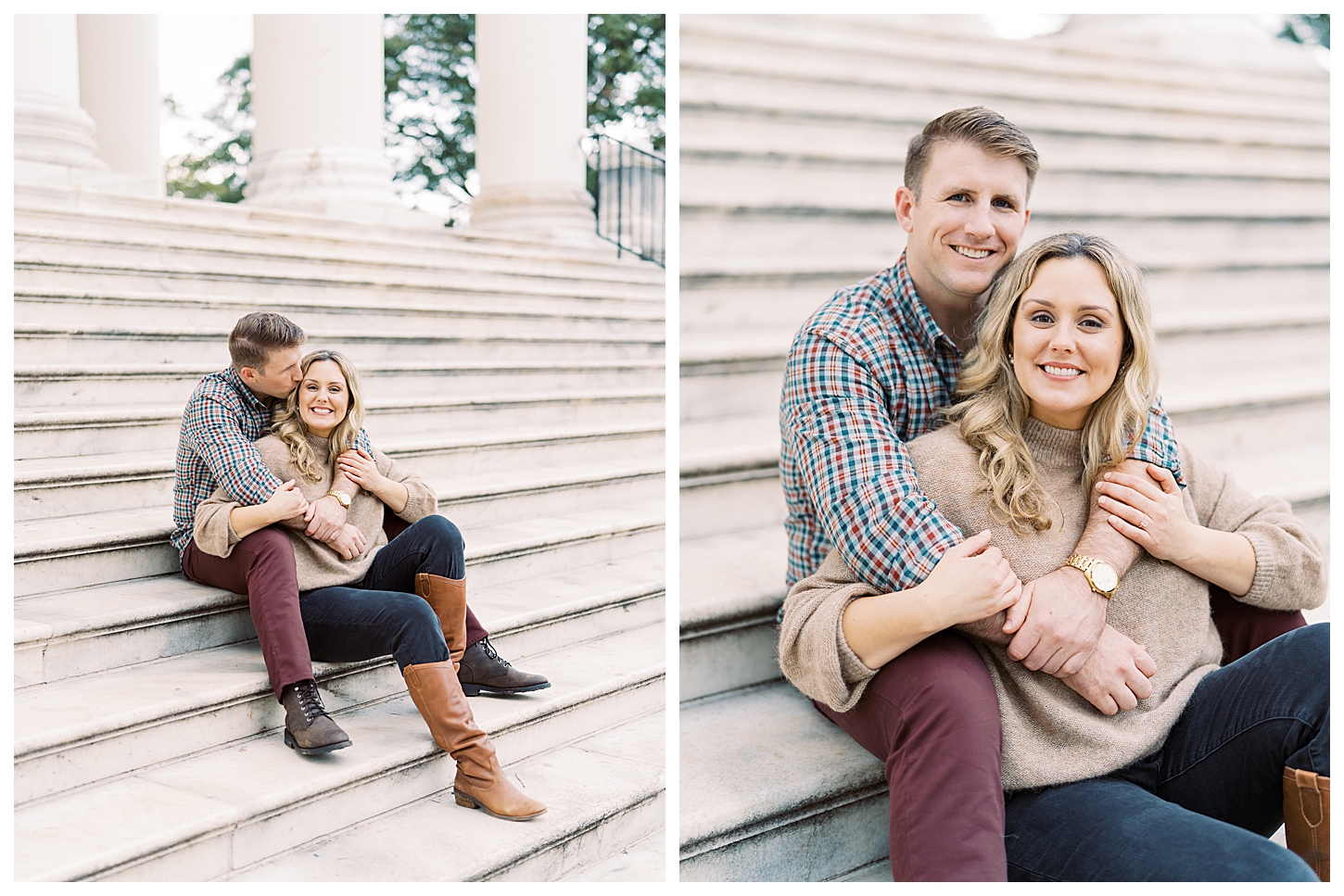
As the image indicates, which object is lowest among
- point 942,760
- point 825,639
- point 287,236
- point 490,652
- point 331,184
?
point 490,652

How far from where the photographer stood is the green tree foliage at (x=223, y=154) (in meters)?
14.0

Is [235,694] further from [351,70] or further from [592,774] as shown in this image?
[351,70]

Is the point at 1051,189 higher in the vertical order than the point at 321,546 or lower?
higher

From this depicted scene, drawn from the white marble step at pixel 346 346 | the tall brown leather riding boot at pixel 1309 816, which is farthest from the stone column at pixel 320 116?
the tall brown leather riding boot at pixel 1309 816

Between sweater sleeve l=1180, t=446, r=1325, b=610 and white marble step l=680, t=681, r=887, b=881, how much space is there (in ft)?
2.59

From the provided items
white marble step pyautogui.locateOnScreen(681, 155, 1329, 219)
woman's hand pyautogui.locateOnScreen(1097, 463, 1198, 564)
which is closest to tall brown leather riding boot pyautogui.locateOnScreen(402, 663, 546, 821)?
woman's hand pyautogui.locateOnScreen(1097, 463, 1198, 564)

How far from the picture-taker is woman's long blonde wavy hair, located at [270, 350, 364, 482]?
8.29 feet

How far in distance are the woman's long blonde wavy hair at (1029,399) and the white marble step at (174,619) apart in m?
1.59

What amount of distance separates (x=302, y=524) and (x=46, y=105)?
12.7 ft

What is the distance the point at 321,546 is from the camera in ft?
8.16

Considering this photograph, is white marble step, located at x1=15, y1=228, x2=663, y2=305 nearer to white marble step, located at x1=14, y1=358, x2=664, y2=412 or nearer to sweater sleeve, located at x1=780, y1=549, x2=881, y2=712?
white marble step, located at x1=14, y1=358, x2=664, y2=412

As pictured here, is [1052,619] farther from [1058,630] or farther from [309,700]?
[309,700]

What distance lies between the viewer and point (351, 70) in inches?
248

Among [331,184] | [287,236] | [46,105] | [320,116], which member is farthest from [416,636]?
[320,116]
